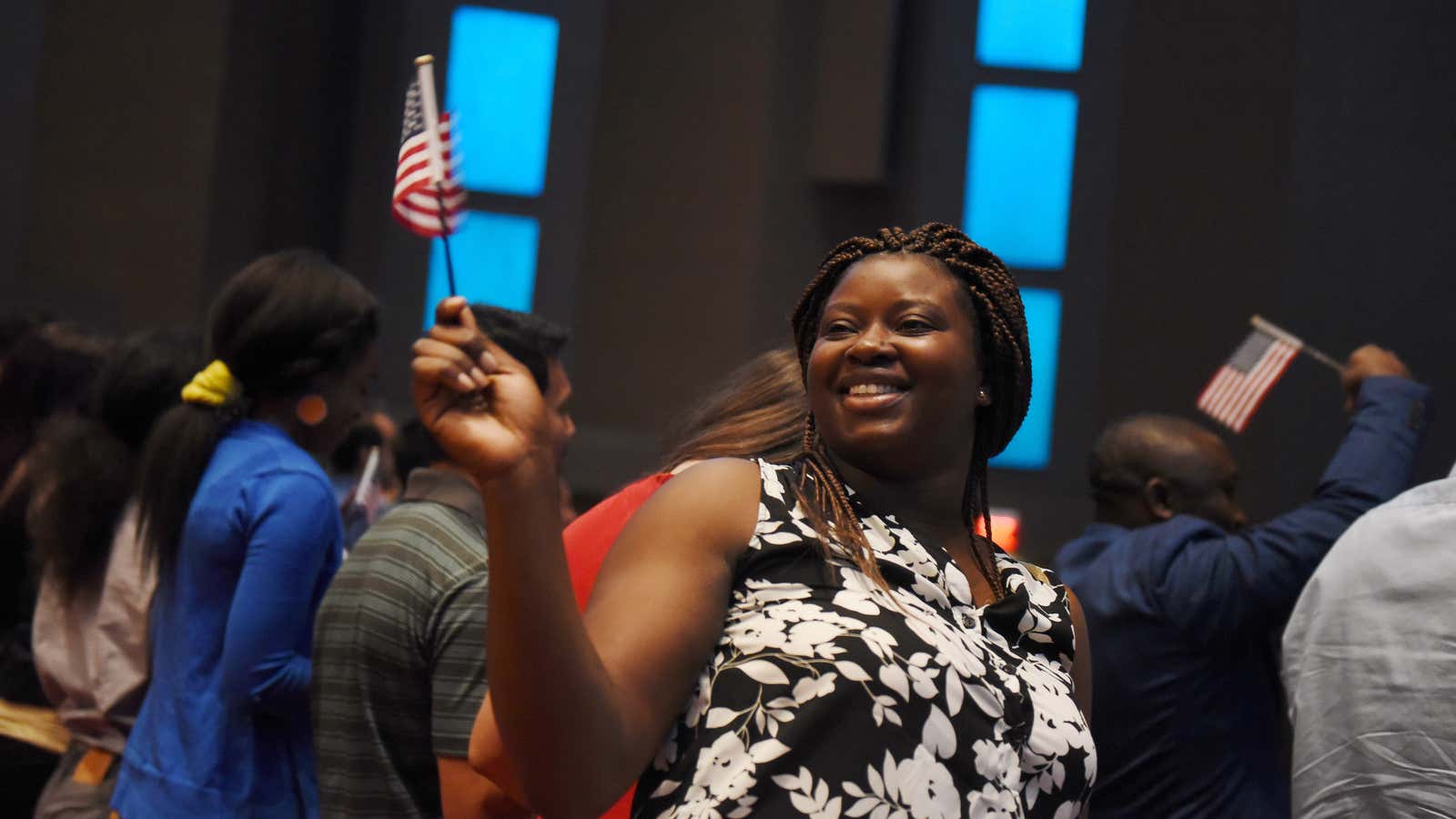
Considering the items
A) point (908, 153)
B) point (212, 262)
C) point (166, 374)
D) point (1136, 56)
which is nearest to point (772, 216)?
point (908, 153)

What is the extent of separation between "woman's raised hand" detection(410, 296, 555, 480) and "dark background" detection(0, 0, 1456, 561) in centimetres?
583

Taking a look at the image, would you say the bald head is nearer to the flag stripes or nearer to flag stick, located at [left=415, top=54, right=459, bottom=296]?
the flag stripes

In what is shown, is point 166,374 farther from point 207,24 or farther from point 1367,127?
point 1367,127

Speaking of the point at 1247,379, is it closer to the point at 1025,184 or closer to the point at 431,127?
the point at 1025,184

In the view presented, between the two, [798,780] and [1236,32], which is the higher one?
[1236,32]

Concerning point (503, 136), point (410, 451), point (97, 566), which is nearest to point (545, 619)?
point (97, 566)

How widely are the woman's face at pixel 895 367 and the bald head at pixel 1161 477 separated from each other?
1.71 meters

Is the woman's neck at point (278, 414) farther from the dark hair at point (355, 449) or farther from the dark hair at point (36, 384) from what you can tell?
the dark hair at point (355, 449)

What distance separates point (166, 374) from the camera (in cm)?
335

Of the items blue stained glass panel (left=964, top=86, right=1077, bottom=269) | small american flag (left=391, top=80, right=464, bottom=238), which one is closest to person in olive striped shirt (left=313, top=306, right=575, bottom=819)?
small american flag (left=391, top=80, right=464, bottom=238)

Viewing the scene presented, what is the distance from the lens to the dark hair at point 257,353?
2.96 metres

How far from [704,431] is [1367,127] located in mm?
5270

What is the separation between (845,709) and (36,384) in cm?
303

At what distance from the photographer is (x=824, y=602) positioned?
5.21ft
